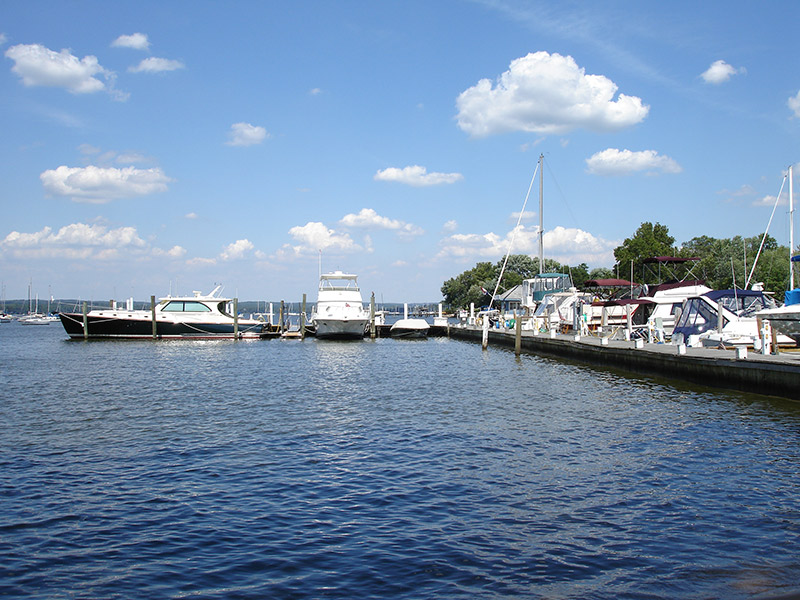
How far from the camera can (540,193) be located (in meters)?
60.3

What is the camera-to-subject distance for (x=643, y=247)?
81188 millimetres

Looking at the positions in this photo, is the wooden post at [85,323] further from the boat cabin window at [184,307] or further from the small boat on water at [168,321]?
the boat cabin window at [184,307]

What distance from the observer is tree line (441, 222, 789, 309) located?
7531 cm

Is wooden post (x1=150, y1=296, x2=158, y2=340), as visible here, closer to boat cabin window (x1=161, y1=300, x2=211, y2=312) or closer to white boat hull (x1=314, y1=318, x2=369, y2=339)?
boat cabin window (x1=161, y1=300, x2=211, y2=312)

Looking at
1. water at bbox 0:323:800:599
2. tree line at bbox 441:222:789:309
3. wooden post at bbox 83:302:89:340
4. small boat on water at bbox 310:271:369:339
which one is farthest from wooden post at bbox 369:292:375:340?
water at bbox 0:323:800:599

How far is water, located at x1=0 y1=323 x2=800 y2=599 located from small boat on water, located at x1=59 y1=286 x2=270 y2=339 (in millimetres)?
34450

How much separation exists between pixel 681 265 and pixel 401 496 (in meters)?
81.8

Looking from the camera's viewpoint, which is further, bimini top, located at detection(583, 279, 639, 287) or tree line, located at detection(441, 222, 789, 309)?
tree line, located at detection(441, 222, 789, 309)

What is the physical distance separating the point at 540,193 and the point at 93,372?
42.1 metres

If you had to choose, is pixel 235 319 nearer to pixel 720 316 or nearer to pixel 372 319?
pixel 372 319

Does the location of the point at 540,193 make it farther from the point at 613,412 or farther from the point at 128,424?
the point at 128,424

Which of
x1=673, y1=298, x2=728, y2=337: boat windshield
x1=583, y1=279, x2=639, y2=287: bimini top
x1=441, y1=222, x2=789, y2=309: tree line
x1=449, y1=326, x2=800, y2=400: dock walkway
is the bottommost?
x1=449, y1=326, x2=800, y2=400: dock walkway

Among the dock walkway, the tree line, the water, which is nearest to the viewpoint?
the water

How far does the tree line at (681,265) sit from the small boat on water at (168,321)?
30046 millimetres
